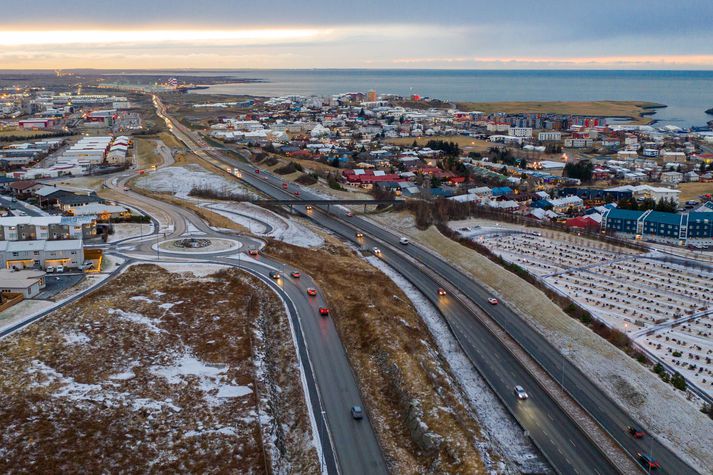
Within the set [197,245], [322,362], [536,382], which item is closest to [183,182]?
[197,245]

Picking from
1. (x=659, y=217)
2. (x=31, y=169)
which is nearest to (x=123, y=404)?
(x=659, y=217)

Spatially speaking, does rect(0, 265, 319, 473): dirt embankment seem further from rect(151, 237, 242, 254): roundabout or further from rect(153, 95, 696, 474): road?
rect(153, 95, 696, 474): road

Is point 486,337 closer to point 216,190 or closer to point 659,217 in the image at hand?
point 659,217

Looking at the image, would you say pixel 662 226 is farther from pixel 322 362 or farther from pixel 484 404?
pixel 322 362

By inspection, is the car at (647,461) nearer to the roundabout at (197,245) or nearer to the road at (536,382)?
the road at (536,382)

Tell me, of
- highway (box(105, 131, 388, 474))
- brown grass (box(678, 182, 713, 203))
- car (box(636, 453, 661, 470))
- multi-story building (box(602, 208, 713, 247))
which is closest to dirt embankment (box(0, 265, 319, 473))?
highway (box(105, 131, 388, 474))
